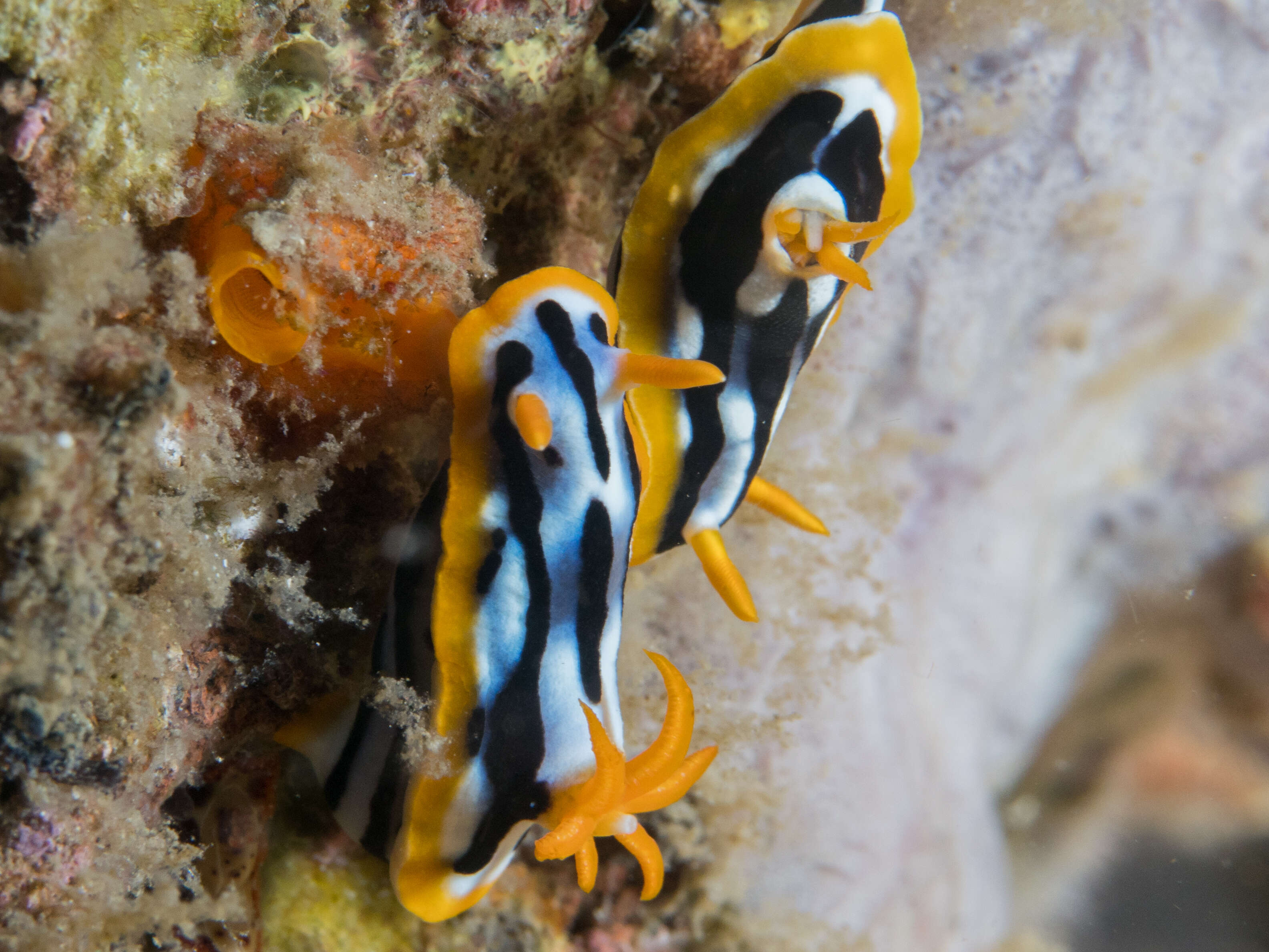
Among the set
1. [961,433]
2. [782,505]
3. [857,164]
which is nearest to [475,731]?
[782,505]

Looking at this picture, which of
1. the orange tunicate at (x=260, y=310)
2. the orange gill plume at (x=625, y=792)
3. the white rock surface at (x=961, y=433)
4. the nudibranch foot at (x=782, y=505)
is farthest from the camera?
the white rock surface at (x=961, y=433)

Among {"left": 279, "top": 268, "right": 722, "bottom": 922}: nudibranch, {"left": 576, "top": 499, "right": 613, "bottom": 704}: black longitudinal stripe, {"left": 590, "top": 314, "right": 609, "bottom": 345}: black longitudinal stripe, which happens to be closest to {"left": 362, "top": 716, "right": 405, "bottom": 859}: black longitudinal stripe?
{"left": 279, "top": 268, "right": 722, "bottom": 922}: nudibranch

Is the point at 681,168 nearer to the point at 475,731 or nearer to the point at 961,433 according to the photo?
the point at 475,731

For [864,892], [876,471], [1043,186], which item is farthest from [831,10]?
[864,892]

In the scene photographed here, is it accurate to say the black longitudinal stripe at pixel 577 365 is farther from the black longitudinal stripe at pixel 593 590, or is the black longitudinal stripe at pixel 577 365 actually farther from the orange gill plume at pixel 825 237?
the orange gill plume at pixel 825 237

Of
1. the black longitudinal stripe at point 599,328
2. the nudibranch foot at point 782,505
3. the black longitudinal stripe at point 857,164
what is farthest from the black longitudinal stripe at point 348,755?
the black longitudinal stripe at point 857,164

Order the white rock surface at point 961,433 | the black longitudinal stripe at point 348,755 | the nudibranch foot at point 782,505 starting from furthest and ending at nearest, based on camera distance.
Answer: the white rock surface at point 961,433 < the nudibranch foot at point 782,505 < the black longitudinal stripe at point 348,755

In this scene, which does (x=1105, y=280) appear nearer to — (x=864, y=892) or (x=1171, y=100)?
(x=1171, y=100)
